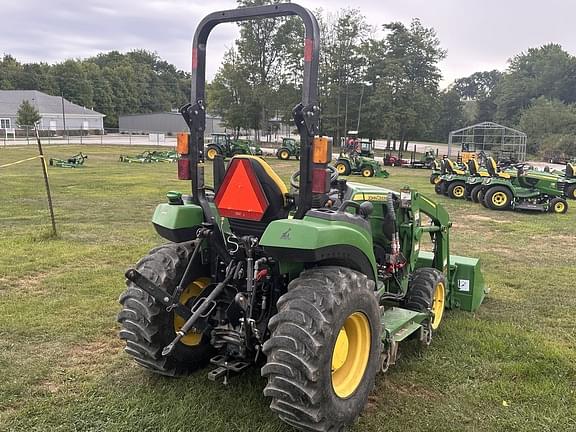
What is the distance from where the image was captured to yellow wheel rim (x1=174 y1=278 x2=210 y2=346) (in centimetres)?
387

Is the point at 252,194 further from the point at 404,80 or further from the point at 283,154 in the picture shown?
the point at 404,80

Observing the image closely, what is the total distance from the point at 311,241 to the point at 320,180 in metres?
0.48

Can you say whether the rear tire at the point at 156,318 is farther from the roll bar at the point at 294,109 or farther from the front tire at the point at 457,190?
the front tire at the point at 457,190

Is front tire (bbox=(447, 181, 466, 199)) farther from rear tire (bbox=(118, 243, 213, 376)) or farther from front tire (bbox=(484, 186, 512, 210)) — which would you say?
rear tire (bbox=(118, 243, 213, 376))

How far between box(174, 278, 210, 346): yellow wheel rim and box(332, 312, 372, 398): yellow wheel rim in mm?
1156

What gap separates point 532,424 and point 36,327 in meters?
4.17

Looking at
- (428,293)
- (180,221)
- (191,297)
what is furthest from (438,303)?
(180,221)

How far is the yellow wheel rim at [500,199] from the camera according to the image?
47.2 ft

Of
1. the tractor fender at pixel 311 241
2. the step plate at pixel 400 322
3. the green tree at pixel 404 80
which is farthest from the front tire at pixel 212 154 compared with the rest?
the green tree at pixel 404 80

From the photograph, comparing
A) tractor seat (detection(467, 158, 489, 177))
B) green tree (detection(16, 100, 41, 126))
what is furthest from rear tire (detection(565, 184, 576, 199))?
green tree (detection(16, 100, 41, 126))

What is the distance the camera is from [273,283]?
3.62 m

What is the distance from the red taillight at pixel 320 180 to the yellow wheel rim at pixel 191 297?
1233mm

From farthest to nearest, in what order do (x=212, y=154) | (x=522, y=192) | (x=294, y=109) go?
(x=522, y=192)
(x=212, y=154)
(x=294, y=109)

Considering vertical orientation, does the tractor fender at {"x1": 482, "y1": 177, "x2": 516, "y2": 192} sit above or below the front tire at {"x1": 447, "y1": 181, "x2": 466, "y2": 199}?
above
